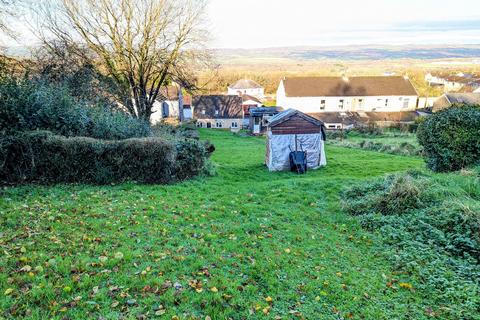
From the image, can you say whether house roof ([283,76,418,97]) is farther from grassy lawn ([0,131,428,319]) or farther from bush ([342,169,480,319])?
grassy lawn ([0,131,428,319])

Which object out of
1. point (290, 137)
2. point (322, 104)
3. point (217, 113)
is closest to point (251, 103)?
point (217, 113)

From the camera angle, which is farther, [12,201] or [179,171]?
[179,171]

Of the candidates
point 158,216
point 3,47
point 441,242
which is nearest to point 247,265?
point 158,216

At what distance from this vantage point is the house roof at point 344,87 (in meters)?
54.9

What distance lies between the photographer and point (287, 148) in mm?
18188

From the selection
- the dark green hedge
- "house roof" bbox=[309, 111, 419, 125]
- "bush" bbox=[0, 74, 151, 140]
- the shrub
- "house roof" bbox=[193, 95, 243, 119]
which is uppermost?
"bush" bbox=[0, 74, 151, 140]

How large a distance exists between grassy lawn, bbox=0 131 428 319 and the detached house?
43.5 metres

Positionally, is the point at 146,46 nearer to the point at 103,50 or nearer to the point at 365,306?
the point at 103,50

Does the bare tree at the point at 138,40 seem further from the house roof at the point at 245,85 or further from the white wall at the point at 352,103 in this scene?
the house roof at the point at 245,85

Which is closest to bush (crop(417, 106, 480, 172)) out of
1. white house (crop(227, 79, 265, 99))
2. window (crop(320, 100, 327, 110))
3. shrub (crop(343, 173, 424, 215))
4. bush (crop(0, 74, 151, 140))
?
shrub (crop(343, 173, 424, 215))

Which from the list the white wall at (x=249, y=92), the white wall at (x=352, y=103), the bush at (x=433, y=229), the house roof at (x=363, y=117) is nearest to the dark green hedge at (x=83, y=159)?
the bush at (x=433, y=229)

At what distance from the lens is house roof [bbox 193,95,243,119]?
52062 mm

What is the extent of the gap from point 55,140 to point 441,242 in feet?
35.5

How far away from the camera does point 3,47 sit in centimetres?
1376
